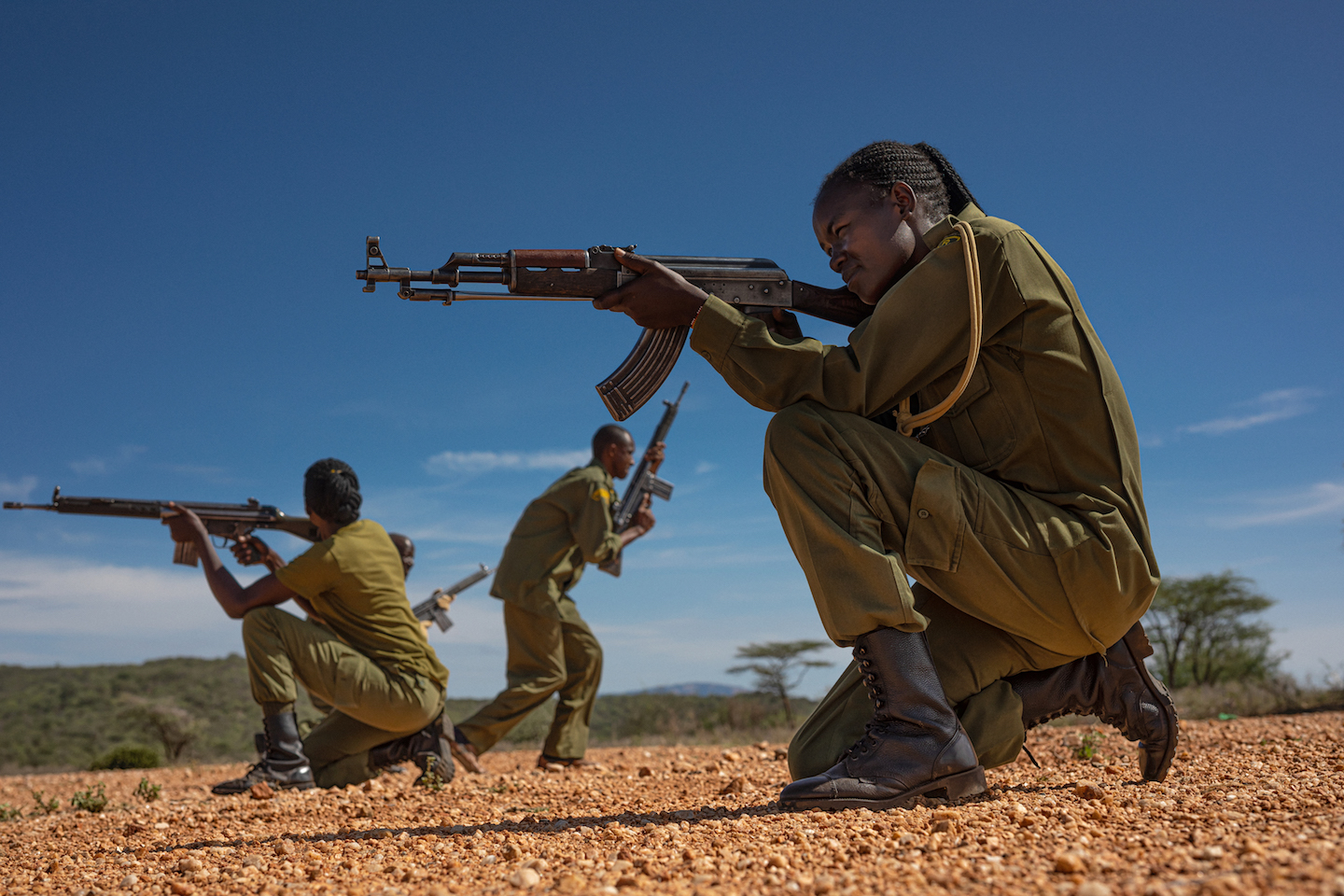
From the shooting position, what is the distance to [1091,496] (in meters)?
2.67

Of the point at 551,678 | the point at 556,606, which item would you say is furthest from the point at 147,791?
the point at 556,606

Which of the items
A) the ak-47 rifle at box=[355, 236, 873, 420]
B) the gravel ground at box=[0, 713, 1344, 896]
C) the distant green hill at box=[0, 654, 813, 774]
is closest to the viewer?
the gravel ground at box=[0, 713, 1344, 896]

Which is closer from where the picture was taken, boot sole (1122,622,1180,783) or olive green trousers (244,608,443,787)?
boot sole (1122,622,1180,783)

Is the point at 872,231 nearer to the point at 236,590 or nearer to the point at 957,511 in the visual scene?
the point at 957,511

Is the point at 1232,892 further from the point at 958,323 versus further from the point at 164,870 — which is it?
the point at 164,870

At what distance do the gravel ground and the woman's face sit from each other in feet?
5.38

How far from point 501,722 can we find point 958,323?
17.4 ft

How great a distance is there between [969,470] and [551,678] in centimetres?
526

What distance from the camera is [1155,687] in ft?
9.36

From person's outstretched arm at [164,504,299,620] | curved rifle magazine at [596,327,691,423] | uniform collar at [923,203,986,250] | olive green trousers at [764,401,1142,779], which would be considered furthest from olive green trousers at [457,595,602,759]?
uniform collar at [923,203,986,250]

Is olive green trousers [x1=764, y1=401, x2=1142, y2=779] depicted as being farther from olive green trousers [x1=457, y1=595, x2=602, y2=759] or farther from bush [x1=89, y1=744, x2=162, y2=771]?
bush [x1=89, y1=744, x2=162, y2=771]

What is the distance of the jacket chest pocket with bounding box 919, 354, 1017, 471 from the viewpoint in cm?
276

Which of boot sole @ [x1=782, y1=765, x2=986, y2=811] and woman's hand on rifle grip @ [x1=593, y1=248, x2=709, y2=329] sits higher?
woman's hand on rifle grip @ [x1=593, y1=248, x2=709, y2=329]

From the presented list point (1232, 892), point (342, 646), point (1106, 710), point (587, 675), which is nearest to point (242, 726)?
point (587, 675)
